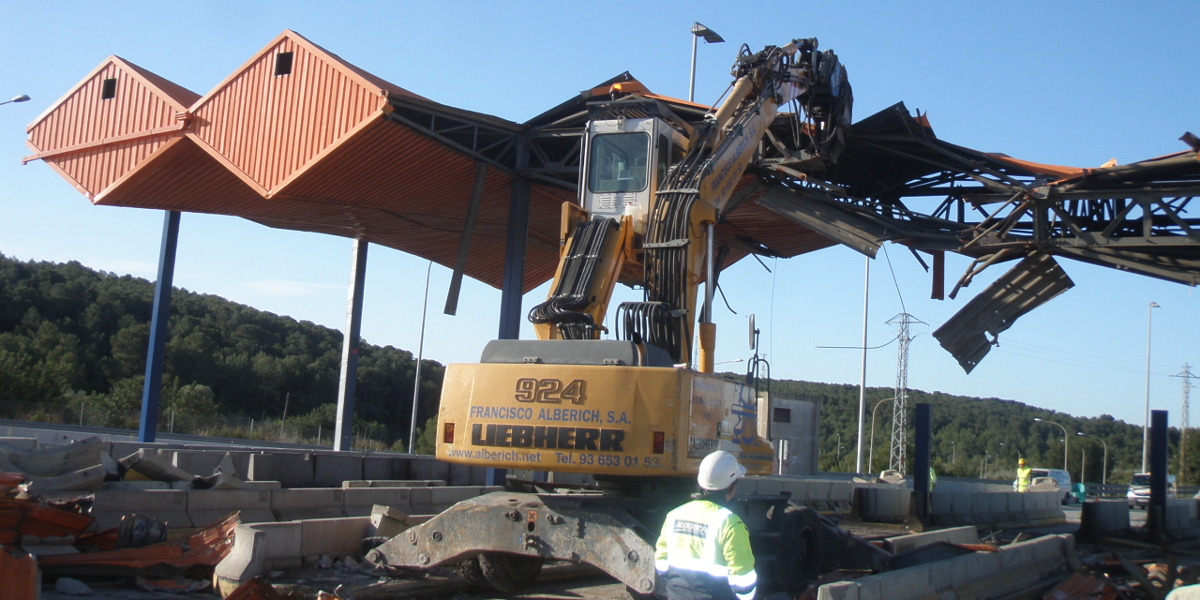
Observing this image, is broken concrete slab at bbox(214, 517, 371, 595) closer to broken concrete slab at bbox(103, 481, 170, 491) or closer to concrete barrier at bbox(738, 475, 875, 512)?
broken concrete slab at bbox(103, 481, 170, 491)

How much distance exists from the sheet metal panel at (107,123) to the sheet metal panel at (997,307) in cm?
1578

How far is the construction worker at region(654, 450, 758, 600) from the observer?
5.19 metres

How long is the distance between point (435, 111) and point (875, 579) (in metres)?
12.9

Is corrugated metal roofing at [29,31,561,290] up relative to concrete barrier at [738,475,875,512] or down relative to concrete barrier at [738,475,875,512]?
up

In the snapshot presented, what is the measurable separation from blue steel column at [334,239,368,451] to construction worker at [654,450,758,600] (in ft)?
68.0

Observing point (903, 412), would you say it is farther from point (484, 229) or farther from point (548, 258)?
point (484, 229)

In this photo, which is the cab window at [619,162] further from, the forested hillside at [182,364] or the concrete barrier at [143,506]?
the forested hillside at [182,364]

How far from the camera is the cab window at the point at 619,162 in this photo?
1034cm

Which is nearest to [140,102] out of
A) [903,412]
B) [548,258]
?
[548,258]

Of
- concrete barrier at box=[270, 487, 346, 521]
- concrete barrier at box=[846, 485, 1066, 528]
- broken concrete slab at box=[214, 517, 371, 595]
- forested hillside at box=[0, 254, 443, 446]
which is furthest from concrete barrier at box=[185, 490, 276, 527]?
forested hillside at box=[0, 254, 443, 446]

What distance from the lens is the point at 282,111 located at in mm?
18641

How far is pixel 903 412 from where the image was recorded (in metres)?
48.1

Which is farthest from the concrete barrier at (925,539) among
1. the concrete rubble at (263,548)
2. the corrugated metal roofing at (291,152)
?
the corrugated metal roofing at (291,152)

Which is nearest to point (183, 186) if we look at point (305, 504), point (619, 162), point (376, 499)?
point (376, 499)
